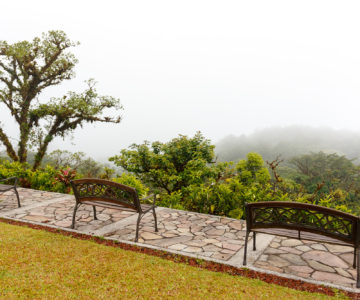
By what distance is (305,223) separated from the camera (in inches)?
145

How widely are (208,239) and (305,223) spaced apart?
5.38 ft

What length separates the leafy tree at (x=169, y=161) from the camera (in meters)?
8.73

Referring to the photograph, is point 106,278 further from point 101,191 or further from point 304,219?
point 304,219

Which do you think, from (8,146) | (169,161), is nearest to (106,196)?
(169,161)

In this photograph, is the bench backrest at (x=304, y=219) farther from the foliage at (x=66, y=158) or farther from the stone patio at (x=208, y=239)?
the foliage at (x=66, y=158)

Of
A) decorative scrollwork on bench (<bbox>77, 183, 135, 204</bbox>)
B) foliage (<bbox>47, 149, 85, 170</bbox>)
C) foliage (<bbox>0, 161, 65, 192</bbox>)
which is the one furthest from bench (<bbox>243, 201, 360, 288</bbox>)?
foliage (<bbox>47, 149, 85, 170</bbox>)

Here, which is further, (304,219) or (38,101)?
(38,101)

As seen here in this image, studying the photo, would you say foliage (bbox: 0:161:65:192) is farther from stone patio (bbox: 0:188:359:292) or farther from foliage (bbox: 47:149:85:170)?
foliage (bbox: 47:149:85:170)

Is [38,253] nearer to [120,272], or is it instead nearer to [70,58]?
[120,272]

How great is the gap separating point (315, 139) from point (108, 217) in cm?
9917

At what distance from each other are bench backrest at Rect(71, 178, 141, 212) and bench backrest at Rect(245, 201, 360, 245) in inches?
69.8

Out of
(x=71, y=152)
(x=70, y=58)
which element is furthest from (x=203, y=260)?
(x=70, y=58)

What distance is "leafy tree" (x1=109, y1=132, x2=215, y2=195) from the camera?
8.73 metres

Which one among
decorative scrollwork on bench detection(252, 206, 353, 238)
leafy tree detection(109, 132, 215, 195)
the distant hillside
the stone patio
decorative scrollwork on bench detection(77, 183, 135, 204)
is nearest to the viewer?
decorative scrollwork on bench detection(252, 206, 353, 238)
